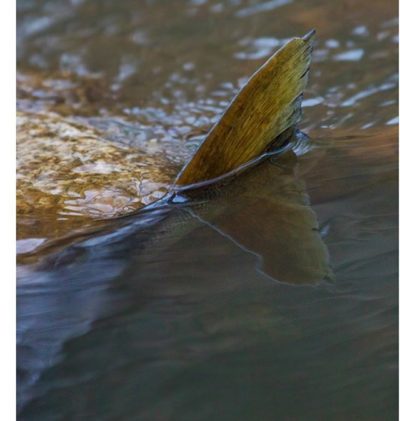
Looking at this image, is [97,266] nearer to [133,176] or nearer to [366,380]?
[133,176]

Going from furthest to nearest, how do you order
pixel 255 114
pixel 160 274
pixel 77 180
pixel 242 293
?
pixel 77 180, pixel 255 114, pixel 160 274, pixel 242 293

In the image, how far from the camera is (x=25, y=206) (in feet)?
8.20

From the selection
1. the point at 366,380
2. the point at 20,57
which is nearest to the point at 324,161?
the point at 366,380

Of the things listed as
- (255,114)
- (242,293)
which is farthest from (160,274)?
(255,114)

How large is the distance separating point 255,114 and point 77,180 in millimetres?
638

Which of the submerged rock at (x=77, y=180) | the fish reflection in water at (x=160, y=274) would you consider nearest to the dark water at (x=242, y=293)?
the fish reflection in water at (x=160, y=274)

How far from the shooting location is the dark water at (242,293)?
1581mm

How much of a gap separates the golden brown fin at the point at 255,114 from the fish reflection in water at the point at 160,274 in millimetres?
71

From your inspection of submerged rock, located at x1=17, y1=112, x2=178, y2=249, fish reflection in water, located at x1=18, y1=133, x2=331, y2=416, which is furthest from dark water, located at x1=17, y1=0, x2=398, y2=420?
submerged rock, located at x1=17, y1=112, x2=178, y2=249

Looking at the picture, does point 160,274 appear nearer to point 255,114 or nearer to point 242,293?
point 242,293

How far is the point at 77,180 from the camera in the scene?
2621 millimetres

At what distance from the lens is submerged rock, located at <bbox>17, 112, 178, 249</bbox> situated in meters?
2.44

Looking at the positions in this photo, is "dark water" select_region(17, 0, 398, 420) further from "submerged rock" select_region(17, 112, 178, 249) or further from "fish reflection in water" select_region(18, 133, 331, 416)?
"submerged rock" select_region(17, 112, 178, 249)

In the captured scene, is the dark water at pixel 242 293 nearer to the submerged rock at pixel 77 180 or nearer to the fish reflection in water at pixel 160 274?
the fish reflection in water at pixel 160 274
